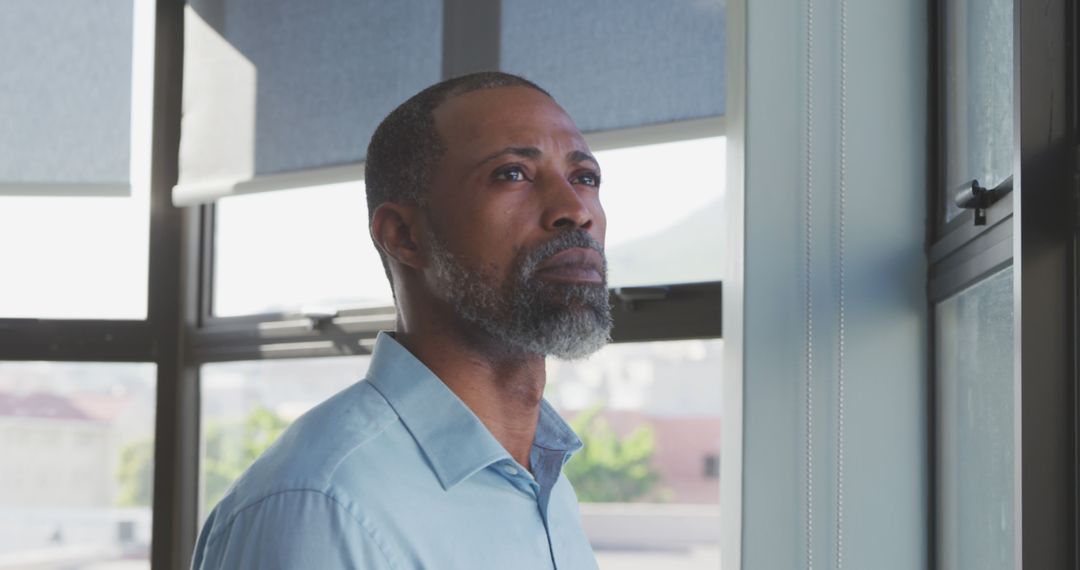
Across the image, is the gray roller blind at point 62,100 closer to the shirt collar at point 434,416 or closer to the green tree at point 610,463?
the shirt collar at point 434,416

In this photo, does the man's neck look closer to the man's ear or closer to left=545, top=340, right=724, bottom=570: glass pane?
the man's ear

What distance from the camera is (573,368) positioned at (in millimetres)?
5031

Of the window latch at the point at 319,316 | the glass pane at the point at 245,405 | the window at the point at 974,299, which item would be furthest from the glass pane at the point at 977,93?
the glass pane at the point at 245,405

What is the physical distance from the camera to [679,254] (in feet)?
6.60

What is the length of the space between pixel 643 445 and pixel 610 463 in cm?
34

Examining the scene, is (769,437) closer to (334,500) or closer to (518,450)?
(518,450)

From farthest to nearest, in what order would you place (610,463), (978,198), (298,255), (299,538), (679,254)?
(610,463)
(298,255)
(679,254)
(978,198)
(299,538)

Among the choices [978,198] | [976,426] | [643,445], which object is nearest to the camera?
[978,198]

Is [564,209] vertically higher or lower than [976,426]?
higher

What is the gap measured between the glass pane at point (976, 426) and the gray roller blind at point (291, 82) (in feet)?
3.79

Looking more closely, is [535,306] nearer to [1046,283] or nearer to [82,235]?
[1046,283]

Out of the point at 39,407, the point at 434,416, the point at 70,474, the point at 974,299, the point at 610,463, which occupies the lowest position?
the point at 610,463

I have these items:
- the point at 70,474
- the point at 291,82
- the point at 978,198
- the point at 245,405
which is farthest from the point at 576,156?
the point at 70,474

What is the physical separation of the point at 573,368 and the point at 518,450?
157 inches
